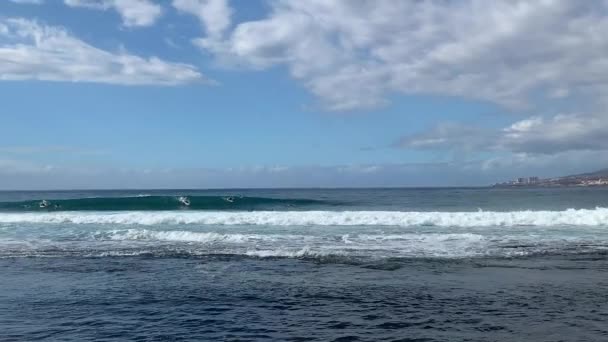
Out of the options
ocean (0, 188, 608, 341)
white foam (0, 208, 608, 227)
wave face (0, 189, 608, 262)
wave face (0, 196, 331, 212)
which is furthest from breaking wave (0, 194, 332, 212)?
ocean (0, 188, 608, 341)

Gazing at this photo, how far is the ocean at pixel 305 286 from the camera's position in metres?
7.36

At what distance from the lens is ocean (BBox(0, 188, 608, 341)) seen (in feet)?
24.2

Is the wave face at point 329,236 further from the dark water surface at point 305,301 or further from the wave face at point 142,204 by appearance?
the wave face at point 142,204

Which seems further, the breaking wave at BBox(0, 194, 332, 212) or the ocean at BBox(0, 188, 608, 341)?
the breaking wave at BBox(0, 194, 332, 212)

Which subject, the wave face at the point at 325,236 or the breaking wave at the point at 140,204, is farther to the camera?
the breaking wave at the point at 140,204

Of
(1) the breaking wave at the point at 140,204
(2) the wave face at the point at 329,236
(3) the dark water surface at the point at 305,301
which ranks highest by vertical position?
(1) the breaking wave at the point at 140,204

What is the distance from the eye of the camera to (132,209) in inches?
1526

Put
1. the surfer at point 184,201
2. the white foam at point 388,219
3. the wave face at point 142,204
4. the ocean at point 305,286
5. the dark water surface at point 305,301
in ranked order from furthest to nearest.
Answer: the surfer at point 184,201
the wave face at point 142,204
the white foam at point 388,219
the ocean at point 305,286
the dark water surface at point 305,301

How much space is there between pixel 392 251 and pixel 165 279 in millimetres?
6632

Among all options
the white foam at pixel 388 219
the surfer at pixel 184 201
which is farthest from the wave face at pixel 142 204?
the white foam at pixel 388 219

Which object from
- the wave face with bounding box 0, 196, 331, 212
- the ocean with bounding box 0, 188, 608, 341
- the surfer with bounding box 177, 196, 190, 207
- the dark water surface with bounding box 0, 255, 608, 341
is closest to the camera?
the dark water surface with bounding box 0, 255, 608, 341

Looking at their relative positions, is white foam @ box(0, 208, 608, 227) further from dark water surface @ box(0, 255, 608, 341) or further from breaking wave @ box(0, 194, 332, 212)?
breaking wave @ box(0, 194, 332, 212)

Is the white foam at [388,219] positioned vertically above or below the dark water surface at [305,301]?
above

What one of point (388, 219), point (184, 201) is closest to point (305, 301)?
point (388, 219)
